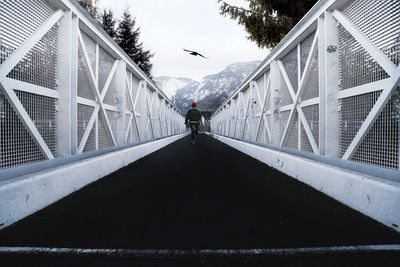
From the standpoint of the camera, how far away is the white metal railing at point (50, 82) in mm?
2457

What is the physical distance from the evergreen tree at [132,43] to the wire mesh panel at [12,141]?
25.2m

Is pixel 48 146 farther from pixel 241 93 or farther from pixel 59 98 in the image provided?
pixel 241 93

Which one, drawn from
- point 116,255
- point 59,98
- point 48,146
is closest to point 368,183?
point 116,255

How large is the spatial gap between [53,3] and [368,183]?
172 inches

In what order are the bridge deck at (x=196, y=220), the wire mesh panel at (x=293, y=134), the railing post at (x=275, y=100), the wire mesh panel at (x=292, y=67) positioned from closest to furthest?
the bridge deck at (x=196, y=220), the wire mesh panel at (x=293, y=134), the wire mesh panel at (x=292, y=67), the railing post at (x=275, y=100)

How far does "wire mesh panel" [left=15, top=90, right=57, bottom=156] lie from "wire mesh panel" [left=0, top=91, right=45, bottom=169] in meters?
0.21

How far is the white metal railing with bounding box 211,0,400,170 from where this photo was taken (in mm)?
2379

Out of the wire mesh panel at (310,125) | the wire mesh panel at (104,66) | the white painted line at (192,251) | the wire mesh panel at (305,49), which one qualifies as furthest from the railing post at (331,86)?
the wire mesh panel at (104,66)

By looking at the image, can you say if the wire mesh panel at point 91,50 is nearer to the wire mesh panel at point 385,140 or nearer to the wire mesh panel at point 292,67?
the wire mesh panel at point 292,67

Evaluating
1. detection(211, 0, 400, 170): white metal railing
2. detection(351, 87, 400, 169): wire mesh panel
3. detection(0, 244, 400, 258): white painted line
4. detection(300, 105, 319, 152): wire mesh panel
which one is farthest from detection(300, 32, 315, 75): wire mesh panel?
detection(0, 244, 400, 258): white painted line

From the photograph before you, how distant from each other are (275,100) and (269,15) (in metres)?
7.20

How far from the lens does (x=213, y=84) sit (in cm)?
16662

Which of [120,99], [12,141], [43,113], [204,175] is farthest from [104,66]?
[204,175]

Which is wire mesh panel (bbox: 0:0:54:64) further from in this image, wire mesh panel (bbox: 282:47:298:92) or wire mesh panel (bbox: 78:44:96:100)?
wire mesh panel (bbox: 282:47:298:92)
